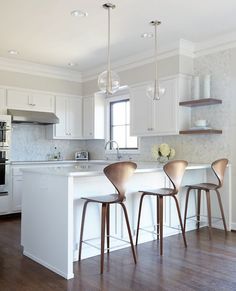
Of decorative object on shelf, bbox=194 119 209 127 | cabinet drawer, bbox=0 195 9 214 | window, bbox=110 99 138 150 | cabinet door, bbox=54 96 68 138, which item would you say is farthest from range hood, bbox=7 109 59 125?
decorative object on shelf, bbox=194 119 209 127

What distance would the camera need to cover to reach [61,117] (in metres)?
6.38

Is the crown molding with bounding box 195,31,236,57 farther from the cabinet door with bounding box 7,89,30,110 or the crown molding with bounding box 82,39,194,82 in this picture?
the cabinet door with bounding box 7,89,30,110

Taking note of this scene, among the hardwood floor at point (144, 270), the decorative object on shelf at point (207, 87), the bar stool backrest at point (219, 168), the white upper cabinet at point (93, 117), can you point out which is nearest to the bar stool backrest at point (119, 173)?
the hardwood floor at point (144, 270)

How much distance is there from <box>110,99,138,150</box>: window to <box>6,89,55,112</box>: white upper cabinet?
1.28m

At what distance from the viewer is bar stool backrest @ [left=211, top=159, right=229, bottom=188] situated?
13.2ft

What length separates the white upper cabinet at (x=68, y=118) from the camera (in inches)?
249

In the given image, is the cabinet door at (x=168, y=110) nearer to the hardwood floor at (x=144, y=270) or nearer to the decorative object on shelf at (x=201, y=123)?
the decorative object on shelf at (x=201, y=123)

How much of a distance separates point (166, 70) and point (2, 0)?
258 centimetres

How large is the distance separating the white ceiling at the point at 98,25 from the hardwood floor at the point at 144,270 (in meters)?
2.75

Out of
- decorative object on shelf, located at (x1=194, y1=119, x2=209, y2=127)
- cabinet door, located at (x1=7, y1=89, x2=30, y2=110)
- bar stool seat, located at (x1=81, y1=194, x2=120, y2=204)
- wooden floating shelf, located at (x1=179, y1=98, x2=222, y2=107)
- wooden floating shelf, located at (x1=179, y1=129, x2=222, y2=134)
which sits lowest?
bar stool seat, located at (x1=81, y1=194, x2=120, y2=204)

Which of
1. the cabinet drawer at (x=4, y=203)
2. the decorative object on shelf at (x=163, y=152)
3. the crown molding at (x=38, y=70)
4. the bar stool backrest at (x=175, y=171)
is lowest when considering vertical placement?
the cabinet drawer at (x=4, y=203)

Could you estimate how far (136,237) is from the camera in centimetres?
371

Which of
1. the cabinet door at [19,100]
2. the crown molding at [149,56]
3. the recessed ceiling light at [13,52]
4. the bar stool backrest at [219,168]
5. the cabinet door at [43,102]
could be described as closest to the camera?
the bar stool backrest at [219,168]

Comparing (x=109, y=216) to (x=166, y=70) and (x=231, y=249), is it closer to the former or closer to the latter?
(x=231, y=249)
